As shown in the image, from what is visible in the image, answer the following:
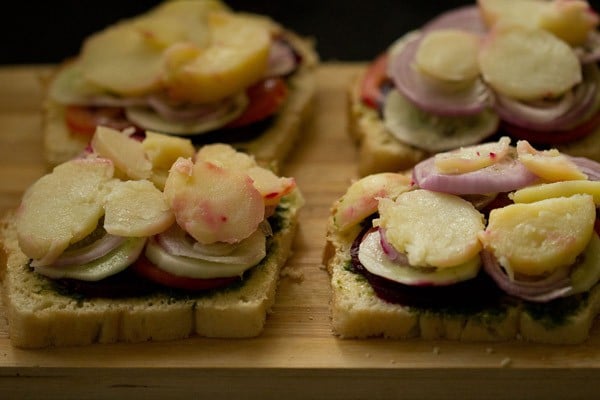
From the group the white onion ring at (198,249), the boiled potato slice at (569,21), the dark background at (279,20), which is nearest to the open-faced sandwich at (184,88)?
the white onion ring at (198,249)

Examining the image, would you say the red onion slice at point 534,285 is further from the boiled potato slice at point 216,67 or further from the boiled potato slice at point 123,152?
the boiled potato slice at point 216,67

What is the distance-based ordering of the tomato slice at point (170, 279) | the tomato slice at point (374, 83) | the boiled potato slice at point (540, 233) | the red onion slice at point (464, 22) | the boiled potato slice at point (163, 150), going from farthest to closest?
the red onion slice at point (464, 22), the tomato slice at point (374, 83), the boiled potato slice at point (163, 150), the tomato slice at point (170, 279), the boiled potato slice at point (540, 233)

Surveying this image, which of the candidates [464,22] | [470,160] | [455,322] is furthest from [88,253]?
[464,22]

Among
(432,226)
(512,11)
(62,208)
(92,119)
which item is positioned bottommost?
(92,119)

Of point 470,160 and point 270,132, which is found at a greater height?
point 470,160

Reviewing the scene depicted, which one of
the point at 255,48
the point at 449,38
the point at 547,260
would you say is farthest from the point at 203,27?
the point at 547,260

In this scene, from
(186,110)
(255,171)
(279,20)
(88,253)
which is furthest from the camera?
(279,20)

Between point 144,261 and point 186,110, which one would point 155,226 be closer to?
point 144,261
